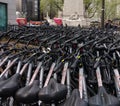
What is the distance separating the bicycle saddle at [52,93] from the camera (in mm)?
2867

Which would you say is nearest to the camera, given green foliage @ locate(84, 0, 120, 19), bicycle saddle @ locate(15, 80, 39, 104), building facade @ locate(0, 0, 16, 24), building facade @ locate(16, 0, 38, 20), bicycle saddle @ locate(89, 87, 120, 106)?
bicycle saddle @ locate(89, 87, 120, 106)

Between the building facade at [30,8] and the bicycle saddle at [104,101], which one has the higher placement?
the building facade at [30,8]

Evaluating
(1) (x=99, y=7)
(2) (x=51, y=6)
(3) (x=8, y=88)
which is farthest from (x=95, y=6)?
(3) (x=8, y=88)

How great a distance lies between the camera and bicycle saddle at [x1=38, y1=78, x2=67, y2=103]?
2867 mm

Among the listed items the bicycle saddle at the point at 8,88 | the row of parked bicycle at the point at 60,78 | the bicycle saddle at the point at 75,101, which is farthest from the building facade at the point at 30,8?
the bicycle saddle at the point at 75,101

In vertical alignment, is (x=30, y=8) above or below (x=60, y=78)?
above

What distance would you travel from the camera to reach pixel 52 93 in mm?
2891

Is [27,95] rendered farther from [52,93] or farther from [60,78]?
[60,78]

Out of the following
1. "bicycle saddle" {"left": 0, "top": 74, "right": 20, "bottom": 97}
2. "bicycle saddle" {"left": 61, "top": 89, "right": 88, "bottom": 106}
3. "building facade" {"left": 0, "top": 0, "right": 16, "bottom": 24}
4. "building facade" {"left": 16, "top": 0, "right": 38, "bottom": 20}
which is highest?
"building facade" {"left": 16, "top": 0, "right": 38, "bottom": 20}

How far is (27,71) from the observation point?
3961mm

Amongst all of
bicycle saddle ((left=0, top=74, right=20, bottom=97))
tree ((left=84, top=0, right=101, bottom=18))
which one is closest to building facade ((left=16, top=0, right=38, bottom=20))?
tree ((left=84, top=0, right=101, bottom=18))

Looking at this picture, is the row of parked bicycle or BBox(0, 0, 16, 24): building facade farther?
BBox(0, 0, 16, 24): building facade

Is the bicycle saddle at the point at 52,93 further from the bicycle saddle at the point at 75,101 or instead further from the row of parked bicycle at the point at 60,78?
the bicycle saddle at the point at 75,101

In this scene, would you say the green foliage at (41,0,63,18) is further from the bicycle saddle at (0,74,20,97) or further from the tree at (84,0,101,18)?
the bicycle saddle at (0,74,20,97)
